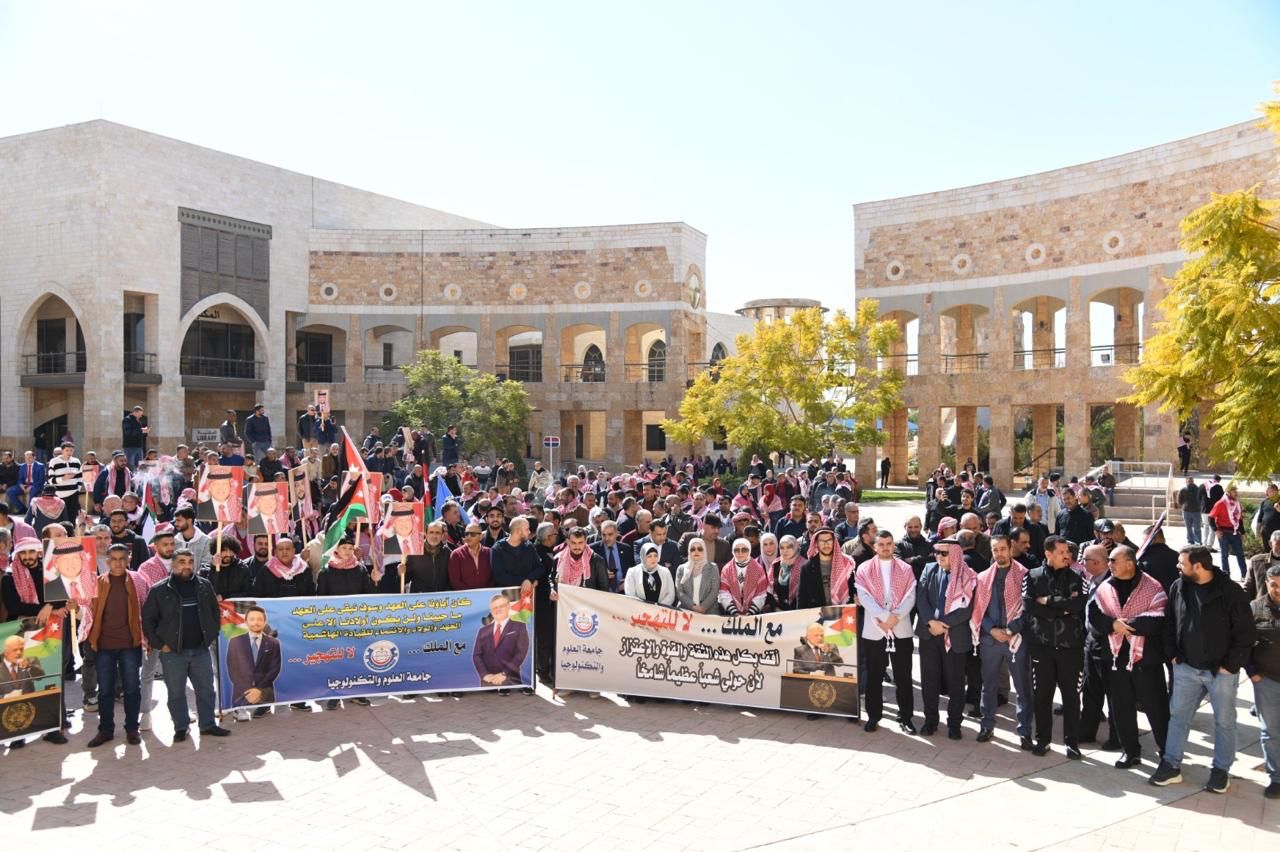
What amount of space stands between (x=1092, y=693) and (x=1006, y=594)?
1.03 meters

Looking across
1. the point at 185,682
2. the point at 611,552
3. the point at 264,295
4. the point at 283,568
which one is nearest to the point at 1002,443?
the point at 611,552

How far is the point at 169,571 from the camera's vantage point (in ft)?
29.1

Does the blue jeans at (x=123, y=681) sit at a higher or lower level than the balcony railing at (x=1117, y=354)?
lower

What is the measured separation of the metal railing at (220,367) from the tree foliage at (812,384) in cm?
1970

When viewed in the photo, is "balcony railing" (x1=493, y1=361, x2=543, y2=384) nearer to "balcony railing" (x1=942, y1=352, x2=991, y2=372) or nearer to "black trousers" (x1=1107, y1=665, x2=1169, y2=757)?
"balcony railing" (x1=942, y1=352, x2=991, y2=372)

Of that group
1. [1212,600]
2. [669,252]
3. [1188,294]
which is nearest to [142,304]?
[669,252]

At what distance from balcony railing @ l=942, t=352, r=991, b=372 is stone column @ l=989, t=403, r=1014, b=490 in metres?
1.93

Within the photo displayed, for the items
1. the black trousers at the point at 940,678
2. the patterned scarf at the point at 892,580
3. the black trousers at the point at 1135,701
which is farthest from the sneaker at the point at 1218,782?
the patterned scarf at the point at 892,580

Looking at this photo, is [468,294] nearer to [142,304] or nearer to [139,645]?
[142,304]

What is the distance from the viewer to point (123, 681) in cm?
842

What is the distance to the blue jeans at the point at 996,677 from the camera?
8.22 metres

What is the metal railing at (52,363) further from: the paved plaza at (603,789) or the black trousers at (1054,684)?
the black trousers at (1054,684)

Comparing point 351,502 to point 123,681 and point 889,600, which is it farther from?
point 889,600

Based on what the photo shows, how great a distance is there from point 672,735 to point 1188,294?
12.9 m
